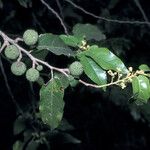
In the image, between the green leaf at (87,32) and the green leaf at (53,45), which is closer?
the green leaf at (53,45)

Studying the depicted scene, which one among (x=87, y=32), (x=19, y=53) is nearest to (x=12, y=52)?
(x=19, y=53)

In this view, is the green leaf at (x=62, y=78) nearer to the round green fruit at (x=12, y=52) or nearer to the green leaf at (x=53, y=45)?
the green leaf at (x=53, y=45)

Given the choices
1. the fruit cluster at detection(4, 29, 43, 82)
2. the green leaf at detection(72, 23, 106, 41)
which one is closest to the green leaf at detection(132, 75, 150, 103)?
the fruit cluster at detection(4, 29, 43, 82)

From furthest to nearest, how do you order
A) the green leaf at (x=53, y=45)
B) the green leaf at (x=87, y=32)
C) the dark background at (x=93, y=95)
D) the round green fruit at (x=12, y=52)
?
the dark background at (x=93, y=95)
the green leaf at (x=87, y=32)
the green leaf at (x=53, y=45)
the round green fruit at (x=12, y=52)

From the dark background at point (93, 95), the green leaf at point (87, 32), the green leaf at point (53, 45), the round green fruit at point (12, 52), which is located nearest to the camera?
the round green fruit at point (12, 52)

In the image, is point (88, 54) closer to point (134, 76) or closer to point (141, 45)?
point (134, 76)

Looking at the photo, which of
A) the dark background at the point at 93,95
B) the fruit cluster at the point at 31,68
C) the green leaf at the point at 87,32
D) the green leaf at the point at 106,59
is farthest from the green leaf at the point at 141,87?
the dark background at the point at 93,95

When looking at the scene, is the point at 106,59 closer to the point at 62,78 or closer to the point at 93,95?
the point at 62,78
